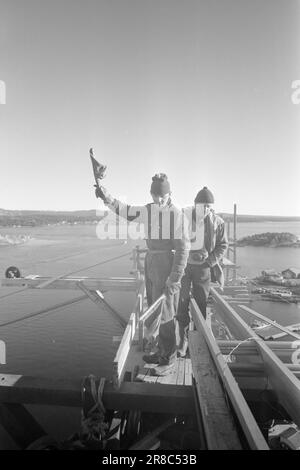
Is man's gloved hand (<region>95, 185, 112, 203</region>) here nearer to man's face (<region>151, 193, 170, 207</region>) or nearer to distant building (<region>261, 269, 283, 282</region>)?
man's face (<region>151, 193, 170, 207</region>)

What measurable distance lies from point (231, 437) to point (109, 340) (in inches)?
471

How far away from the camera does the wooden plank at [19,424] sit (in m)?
4.16

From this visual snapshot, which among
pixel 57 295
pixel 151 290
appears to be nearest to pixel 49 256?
pixel 57 295

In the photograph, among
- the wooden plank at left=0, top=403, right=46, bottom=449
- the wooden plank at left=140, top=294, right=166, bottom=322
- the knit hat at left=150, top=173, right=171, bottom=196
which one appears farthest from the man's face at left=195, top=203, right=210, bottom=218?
the wooden plank at left=0, top=403, right=46, bottom=449

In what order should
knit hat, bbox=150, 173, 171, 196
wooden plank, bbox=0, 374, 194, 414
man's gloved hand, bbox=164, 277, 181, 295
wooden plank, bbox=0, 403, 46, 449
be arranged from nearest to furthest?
wooden plank, bbox=0, 374, 194, 414
wooden plank, bbox=0, 403, 46, 449
man's gloved hand, bbox=164, 277, 181, 295
knit hat, bbox=150, 173, 171, 196

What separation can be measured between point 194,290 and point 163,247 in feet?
3.61

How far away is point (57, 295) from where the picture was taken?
2031 cm

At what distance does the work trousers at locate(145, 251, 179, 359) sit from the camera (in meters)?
4.77

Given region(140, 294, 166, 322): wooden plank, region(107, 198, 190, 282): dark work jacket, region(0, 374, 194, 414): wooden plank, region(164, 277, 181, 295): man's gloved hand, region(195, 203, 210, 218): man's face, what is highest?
region(195, 203, 210, 218): man's face

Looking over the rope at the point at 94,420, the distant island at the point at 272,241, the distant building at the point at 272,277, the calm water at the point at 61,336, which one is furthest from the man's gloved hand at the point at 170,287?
the distant island at the point at 272,241

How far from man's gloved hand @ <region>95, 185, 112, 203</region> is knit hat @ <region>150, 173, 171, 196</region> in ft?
2.21

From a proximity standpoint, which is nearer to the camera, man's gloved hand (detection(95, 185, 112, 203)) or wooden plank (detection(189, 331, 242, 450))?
wooden plank (detection(189, 331, 242, 450))

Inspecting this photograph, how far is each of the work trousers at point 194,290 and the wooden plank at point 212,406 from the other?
151 centimetres
